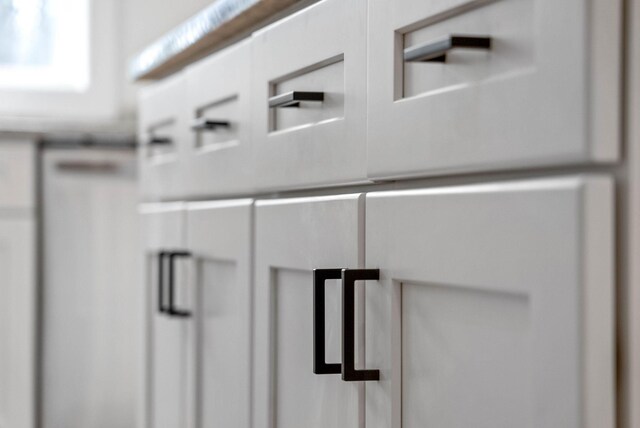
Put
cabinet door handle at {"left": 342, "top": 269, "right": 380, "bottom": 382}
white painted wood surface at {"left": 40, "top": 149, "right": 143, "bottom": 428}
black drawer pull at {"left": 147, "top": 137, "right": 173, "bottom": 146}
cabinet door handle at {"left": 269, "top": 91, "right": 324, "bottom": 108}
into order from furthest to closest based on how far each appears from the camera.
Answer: white painted wood surface at {"left": 40, "top": 149, "right": 143, "bottom": 428} → black drawer pull at {"left": 147, "top": 137, "right": 173, "bottom": 146} → cabinet door handle at {"left": 269, "top": 91, "right": 324, "bottom": 108} → cabinet door handle at {"left": 342, "top": 269, "right": 380, "bottom": 382}

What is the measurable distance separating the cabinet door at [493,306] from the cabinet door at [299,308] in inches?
2.4

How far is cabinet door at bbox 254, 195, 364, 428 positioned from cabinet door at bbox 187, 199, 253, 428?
0.05 meters

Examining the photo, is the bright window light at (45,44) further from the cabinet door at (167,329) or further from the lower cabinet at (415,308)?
the lower cabinet at (415,308)

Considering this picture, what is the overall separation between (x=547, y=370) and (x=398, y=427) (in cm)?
24

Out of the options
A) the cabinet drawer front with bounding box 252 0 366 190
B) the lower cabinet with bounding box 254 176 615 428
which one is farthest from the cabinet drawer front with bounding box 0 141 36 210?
the lower cabinet with bounding box 254 176 615 428

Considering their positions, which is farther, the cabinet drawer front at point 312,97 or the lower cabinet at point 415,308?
the cabinet drawer front at point 312,97

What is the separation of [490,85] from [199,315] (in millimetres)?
871

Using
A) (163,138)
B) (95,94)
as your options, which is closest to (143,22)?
(95,94)

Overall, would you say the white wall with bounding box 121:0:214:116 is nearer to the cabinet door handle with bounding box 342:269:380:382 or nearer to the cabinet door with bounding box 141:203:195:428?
the cabinet door with bounding box 141:203:195:428

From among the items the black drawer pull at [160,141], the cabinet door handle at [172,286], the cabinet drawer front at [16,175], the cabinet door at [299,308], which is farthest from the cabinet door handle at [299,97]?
the cabinet drawer front at [16,175]

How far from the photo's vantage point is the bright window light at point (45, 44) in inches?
116

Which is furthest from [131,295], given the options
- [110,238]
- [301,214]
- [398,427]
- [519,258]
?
[519,258]

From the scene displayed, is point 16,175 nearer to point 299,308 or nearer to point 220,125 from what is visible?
point 220,125

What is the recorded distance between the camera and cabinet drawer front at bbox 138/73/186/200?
5.31 ft
